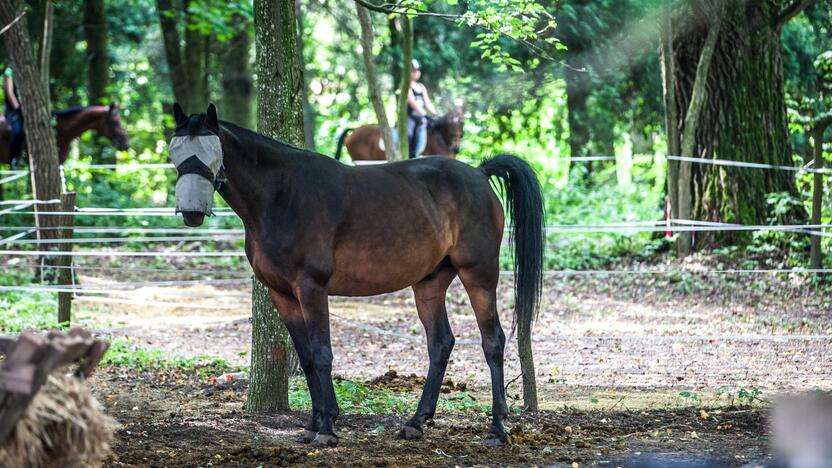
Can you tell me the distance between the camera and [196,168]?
16.9 feet

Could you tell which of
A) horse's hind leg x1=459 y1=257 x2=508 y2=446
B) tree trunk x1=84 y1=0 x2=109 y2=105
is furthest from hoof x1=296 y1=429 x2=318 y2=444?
tree trunk x1=84 y1=0 x2=109 y2=105

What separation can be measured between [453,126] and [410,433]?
1047 centimetres

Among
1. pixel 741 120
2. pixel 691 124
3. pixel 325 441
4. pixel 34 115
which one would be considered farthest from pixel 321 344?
pixel 741 120

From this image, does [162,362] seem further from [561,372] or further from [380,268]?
[561,372]

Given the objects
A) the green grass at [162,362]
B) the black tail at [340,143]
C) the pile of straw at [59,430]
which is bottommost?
the green grass at [162,362]

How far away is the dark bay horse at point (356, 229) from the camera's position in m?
5.41

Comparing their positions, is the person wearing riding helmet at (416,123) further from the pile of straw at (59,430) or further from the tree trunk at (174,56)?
the pile of straw at (59,430)

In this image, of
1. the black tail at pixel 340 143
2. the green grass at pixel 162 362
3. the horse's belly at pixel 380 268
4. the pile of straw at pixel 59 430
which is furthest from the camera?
the black tail at pixel 340 143

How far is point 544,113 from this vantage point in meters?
21.0

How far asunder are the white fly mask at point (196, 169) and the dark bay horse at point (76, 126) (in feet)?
34.7

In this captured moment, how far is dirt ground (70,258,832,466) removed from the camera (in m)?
5.23

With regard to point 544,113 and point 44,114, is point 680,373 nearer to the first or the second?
point 44,114

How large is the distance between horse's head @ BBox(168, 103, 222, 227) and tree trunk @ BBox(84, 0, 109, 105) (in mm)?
13656

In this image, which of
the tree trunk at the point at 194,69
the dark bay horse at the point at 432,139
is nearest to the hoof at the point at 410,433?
the dark bay horse at the point at 432,139
